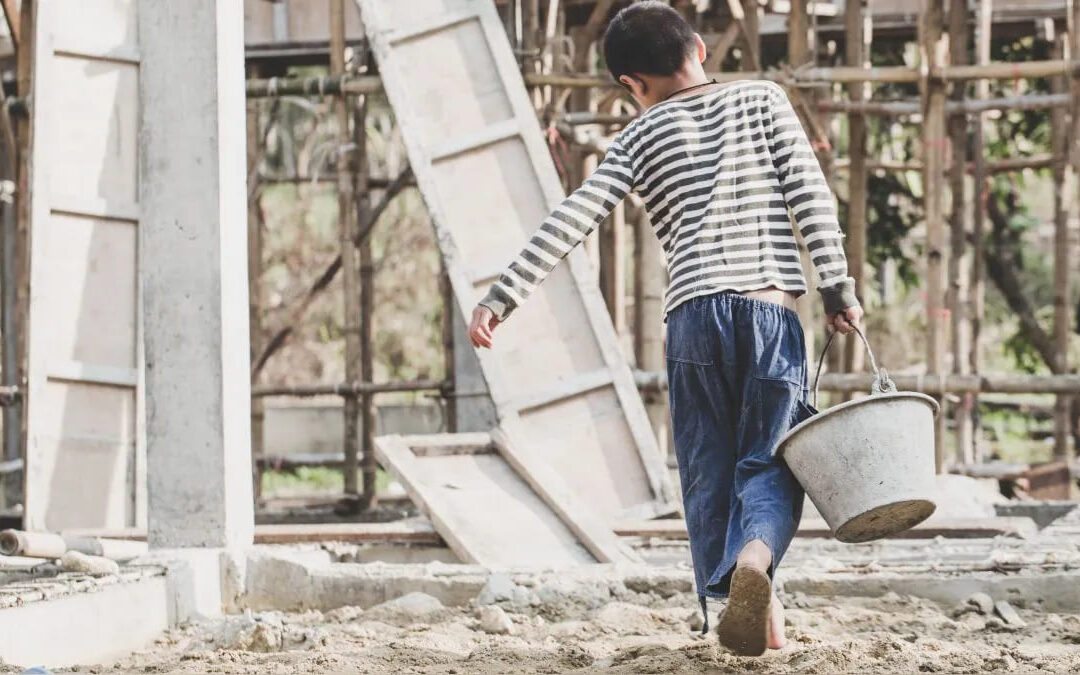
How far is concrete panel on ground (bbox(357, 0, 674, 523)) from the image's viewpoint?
23.2ft

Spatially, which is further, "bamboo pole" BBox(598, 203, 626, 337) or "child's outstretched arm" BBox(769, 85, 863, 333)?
"bamboo pole" BBox(598, 203, 626, 337)

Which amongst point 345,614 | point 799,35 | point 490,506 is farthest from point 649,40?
point 799,35

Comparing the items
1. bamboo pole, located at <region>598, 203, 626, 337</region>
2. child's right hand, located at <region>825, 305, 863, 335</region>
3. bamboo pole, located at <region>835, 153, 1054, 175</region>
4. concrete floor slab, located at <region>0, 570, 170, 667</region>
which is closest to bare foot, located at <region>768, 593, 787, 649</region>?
child's right hand, located at <region>825, 305, 863, 335</region>

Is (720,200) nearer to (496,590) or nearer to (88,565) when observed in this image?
(496,590)

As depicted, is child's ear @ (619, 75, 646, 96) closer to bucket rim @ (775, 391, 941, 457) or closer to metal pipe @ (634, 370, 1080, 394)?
bucket rim @ (775, 391, 941, 457)

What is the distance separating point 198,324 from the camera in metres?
4.91

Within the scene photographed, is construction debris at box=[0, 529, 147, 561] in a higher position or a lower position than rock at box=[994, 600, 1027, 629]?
higher

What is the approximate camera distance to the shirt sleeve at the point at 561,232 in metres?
3.70

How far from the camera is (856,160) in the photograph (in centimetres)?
960

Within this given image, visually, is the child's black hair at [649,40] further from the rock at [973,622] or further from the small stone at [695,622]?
the rock at [973,622]

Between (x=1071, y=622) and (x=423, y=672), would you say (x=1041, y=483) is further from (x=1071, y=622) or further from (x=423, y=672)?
(x=423, y=672)

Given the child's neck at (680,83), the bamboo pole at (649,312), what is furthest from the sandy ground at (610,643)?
the bamboo pole at (649,312)

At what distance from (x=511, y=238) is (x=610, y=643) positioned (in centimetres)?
368

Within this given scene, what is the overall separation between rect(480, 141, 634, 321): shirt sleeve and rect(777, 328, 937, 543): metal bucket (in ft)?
2.45
